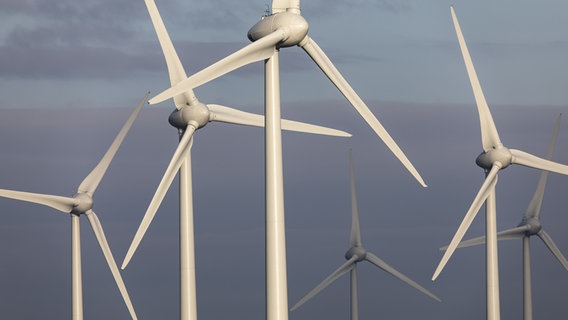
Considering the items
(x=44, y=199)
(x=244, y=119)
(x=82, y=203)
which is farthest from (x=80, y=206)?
(x=244, y=119)

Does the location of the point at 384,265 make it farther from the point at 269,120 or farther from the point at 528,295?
the point at 269,120

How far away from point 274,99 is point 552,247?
145 feet

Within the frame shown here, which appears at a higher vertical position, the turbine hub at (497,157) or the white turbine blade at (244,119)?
the turbine hub at (497,157)

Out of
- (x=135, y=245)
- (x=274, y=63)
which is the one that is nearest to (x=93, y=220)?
(x=135, y=245)

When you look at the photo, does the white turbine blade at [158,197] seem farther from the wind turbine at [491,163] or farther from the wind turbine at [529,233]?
the wind turbine at [529,233]

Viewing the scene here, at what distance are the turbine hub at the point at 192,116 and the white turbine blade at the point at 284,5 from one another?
1577 centimetres

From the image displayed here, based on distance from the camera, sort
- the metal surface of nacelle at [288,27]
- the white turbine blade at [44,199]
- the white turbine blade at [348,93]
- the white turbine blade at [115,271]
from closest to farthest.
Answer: the metal surface of nacelle at [288,27], the white turbine blade at [348,93], the white turbine blade at [44,199], the white turbine blade at [115,271]

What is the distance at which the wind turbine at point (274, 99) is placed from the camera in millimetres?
47312

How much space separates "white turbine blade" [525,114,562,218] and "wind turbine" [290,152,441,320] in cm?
911

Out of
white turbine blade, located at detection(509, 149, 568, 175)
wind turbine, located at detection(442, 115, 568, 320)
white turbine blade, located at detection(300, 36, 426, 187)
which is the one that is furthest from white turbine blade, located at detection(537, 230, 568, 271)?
white turbine blade, located at detection(300, 36, 426, 187)

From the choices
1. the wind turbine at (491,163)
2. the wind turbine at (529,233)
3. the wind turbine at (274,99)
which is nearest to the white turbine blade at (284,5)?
the wind turbine at (274,99)

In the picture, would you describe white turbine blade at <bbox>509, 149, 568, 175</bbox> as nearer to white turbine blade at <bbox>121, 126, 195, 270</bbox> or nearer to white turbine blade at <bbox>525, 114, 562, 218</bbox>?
white turbine blade at <bbox>525, 114, 562, 218</bbox>

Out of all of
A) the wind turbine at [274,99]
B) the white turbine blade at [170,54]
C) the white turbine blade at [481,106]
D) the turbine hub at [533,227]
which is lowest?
the wind turbine at [274,99]

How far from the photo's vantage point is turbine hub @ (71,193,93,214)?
75.8m
